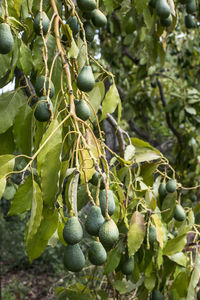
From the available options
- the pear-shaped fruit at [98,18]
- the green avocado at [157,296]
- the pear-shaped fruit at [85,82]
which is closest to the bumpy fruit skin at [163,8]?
the pear-shaped fruit at [98,18]

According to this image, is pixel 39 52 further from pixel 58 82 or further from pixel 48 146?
pixel 48 146

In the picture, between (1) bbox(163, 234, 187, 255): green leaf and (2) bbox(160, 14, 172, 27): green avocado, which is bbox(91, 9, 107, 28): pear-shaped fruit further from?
(1) bbox(163, 234, 187, 255): green leaf

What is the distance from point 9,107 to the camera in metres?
0.99

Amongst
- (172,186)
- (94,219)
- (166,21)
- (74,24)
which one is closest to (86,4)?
(74,24)

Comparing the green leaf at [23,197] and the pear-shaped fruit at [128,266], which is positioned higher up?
the green leaf at [23,197]

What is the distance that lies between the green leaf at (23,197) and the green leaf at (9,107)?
22 cm

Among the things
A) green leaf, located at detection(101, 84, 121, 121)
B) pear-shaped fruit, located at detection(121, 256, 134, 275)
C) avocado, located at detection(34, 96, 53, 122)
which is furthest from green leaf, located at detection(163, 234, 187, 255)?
avocado, located at detection(34, 96, 53, 122)

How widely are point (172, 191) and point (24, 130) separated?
0.67m

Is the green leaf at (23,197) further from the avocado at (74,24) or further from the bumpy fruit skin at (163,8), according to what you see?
the bumpy fruit skin at (163,8)

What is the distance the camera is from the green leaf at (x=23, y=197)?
770 mm

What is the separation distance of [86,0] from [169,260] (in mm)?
885

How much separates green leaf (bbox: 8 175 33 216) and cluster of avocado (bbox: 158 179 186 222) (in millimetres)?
721

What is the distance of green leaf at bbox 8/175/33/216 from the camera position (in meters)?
0.77

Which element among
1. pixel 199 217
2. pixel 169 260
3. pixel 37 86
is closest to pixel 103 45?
pixel 199 217
